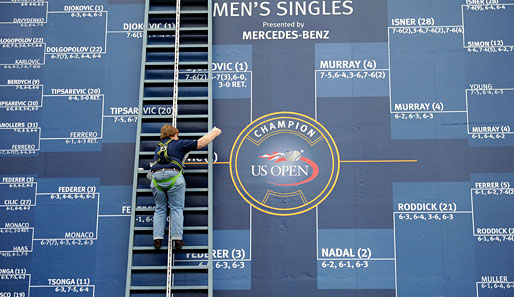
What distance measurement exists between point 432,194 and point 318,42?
2575 millimetres

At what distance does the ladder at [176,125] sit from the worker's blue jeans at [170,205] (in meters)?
0.17

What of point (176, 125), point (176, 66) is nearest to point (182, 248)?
point (176, 125)

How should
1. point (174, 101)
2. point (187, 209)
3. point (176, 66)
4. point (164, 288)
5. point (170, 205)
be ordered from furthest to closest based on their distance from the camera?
1. point (176, 66)
2. point (174, 101)
3. point (187, 209)
4. point (170, 205)
5. point (164, 288)

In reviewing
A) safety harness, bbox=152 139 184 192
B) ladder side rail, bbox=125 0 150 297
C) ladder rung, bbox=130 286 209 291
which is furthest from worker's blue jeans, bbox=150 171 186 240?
ladder rung, bbox=130 286 209 291

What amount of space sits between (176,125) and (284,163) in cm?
154

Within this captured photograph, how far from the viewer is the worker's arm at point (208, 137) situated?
788cm

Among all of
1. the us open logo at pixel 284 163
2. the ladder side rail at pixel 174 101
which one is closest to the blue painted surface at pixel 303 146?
the us open logo at pixel 284 163

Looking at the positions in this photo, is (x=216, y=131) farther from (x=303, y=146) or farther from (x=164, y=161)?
(x=303, y=146)

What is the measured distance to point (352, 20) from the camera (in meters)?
8.81

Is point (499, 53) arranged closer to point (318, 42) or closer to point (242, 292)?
point (318, 42)

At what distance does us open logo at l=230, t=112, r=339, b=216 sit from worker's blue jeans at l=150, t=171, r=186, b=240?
846mm

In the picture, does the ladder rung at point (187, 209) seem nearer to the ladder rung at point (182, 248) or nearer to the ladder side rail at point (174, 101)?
the ladder side rail at point (174, 101)

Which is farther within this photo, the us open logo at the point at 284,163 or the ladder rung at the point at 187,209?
the us open logo at the point at 284,163

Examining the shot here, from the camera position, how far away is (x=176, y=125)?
28.0ft
